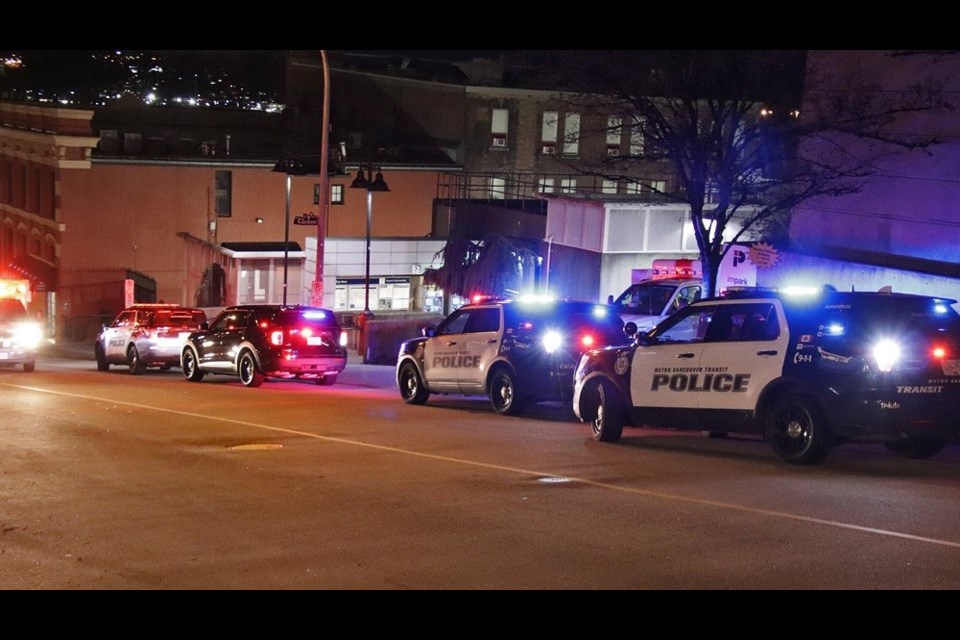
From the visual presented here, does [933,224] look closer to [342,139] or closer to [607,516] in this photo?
[607,516]

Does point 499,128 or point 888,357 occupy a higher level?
point 499,128

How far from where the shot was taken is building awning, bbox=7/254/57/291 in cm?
4913

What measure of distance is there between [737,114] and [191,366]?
12736mm

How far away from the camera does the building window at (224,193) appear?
4975 cm

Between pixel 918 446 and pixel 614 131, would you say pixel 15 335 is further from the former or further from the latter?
pixel 918 446

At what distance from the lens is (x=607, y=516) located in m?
9.88

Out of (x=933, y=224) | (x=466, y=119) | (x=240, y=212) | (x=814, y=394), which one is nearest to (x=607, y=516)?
(x=814, y=394)

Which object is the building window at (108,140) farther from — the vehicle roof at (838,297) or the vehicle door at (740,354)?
the vehicle roof at (838,297)

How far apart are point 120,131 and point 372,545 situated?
45.4 m

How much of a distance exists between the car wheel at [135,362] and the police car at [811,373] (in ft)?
59.6

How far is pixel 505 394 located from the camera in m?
18.5

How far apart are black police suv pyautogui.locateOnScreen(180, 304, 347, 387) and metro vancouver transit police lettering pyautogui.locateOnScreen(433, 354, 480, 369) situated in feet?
15.7

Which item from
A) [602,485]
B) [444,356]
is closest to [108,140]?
[444,356]

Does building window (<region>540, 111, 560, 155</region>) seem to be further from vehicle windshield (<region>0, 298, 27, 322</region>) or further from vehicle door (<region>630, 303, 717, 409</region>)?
vehicle door (<region>630, 303, 717, 409</region>)
